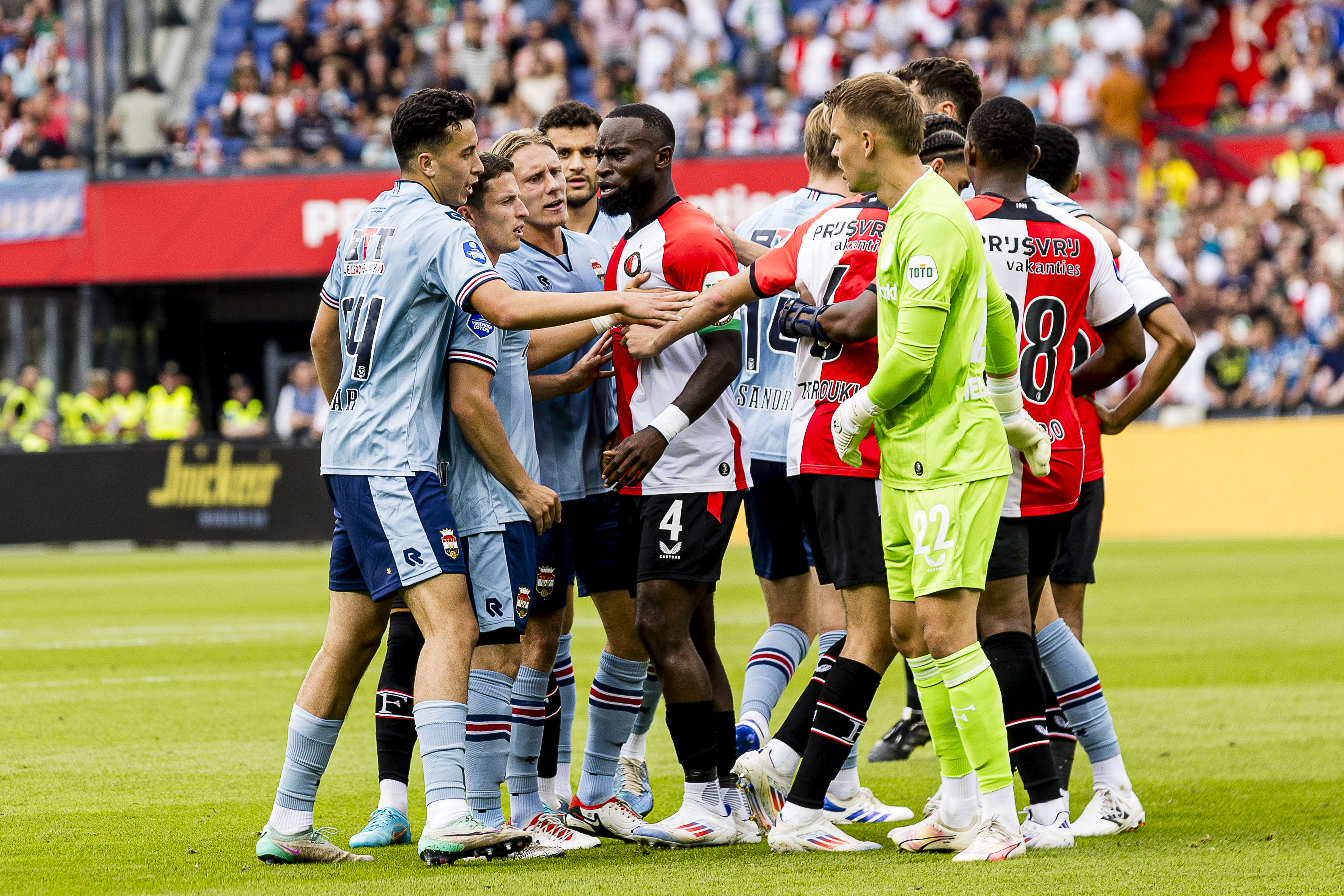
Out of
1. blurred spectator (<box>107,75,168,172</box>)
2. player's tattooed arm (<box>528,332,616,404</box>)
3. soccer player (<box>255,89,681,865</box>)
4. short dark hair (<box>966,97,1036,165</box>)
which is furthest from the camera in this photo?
blurred spectator (<box>107,75,168,172</box>)

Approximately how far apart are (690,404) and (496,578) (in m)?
0.85

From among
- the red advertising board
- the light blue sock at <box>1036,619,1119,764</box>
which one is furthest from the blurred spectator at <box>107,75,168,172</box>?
the light blue sock at <box>1036,619,1119,764</box>

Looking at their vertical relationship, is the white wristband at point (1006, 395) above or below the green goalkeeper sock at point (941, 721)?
above

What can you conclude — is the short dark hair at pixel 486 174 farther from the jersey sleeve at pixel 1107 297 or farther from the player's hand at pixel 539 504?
the jersey sleeve at pixel 1107 297

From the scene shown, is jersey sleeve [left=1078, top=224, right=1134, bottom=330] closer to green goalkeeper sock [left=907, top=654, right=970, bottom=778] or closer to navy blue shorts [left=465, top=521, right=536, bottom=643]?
green goalkeeper sock [left=907, top=654, right=970, bottom=778]

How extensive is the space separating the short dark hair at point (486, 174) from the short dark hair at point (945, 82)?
1.86m

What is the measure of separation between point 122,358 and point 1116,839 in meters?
22.9

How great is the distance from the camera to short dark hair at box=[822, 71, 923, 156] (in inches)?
200

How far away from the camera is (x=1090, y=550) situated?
6.68m

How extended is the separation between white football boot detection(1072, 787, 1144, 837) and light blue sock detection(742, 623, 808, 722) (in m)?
1.21

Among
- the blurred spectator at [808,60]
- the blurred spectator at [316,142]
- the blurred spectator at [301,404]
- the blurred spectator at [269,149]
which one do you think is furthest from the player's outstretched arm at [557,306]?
the blurred spectator at [808,60]

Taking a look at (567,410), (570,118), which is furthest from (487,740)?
(570,118)

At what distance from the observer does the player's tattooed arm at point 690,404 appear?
18.0ft

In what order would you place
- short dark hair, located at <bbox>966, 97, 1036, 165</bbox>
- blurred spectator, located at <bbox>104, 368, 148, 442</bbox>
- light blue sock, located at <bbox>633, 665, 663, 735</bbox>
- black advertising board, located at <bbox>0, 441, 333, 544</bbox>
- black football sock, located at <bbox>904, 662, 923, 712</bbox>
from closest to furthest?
1. short dark hair, located at <bbox>966, 97, 1036, 165</bbox>
2. light blue sock, located at <bbox>633, 665, 663, 735</bbox>
3. black football sock, located at <bbox>904, 662, 923, 712</bbox>
4. black advertising board, located at <bbox>0, 441, 333, 544</bbox>
5. blurred spectator, located at <bbox>104, 368, 148, 442</bbox>
